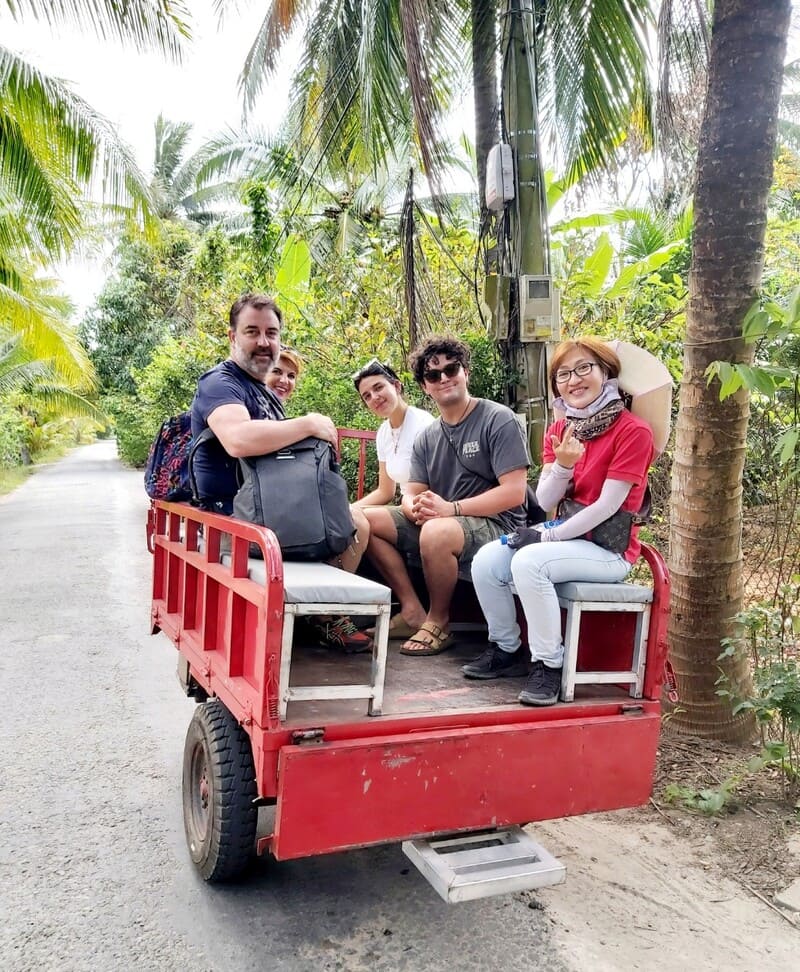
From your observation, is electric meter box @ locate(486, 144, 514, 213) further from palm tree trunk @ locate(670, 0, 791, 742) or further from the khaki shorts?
the khaki shorts

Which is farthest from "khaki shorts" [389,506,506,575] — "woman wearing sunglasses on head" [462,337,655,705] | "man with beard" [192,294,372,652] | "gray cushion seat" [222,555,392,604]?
"gray cushion seat" [222,555,392,604]

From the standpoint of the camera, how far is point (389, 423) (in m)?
4.43

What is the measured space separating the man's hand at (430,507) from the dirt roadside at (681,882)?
1.42m

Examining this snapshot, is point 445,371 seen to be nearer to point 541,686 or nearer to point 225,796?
point 541,686

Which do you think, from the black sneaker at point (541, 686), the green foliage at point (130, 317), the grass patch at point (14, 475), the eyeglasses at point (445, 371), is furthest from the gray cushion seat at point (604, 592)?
the green foliage at point (130, 317)

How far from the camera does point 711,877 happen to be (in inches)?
116

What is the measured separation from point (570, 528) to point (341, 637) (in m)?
1.12

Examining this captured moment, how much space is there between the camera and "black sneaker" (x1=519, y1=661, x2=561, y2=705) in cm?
263

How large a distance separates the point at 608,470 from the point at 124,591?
6.57m

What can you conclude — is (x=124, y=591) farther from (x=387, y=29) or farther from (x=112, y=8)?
(x=112, y=8)

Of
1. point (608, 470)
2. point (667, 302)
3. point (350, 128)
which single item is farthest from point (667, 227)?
point (608, 470)

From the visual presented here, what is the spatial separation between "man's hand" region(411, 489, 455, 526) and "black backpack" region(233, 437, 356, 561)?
1.54ft

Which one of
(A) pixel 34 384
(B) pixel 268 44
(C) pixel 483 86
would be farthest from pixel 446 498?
(A) pixel 34 384

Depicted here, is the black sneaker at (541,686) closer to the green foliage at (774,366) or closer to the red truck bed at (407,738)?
the red truck bed at (407,738)
